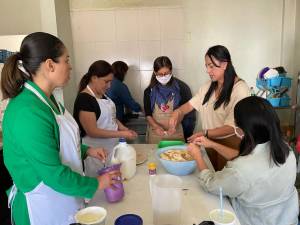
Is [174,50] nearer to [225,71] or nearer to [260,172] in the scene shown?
[225,71]

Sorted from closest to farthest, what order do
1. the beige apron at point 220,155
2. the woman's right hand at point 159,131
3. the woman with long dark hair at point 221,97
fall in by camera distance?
the beige apron at point 220,155 < the woman with long dark hair at point 221,97 < the woman's right hand at point 159,131

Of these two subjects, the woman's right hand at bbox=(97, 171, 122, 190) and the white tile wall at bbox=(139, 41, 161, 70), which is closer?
the woman's right hand at bbox=(97, 171, 122, 190)

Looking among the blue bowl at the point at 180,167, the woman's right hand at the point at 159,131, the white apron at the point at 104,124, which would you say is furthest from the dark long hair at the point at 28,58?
the woman's right hand at the point at 159,131

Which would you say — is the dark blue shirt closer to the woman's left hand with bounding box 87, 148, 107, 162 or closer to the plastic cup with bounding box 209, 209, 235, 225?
the woman's left hand with bounding box 87, 148, 107, 162

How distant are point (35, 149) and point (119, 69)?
2361 mm

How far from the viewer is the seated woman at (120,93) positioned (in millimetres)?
3229

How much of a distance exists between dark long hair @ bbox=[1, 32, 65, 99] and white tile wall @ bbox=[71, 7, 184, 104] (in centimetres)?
246

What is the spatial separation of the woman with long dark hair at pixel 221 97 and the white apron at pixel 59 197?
0.78m

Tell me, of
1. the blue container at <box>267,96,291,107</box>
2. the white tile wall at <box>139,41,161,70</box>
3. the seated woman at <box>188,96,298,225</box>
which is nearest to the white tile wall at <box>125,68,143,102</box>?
the white tile wall at <box>139,41,161,70</box>

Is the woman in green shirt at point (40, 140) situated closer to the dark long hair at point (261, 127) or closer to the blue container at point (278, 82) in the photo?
the dark long hair at point (261, 127)

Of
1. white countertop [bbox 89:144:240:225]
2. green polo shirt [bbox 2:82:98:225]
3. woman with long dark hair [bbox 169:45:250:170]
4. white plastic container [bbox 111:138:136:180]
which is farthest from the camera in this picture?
woman with long dark hair [bbox 169:45:250:170]

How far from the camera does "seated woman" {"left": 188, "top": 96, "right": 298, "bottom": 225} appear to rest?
48.7 inches

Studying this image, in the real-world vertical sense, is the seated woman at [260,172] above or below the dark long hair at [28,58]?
below

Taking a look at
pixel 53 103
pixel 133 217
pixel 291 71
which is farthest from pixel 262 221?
pixel 291 71
